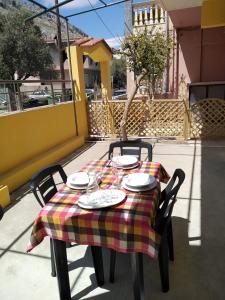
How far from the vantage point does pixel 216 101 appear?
6.37m

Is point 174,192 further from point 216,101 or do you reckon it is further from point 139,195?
point 216,101

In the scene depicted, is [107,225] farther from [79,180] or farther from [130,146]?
[130,146]

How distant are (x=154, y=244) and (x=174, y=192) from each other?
455mm

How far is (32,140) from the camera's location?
4.82 meters

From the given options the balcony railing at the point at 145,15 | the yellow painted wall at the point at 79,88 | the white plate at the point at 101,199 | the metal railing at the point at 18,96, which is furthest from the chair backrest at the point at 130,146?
the balcony railing at the point at 145,15

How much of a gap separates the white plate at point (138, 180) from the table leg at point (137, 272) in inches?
19.8

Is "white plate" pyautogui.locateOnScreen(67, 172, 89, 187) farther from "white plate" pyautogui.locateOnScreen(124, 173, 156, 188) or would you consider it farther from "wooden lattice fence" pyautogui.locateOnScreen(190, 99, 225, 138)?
"wooden lattice fence" pyautogui.locateOnScreen(190, 99, 225, 138)

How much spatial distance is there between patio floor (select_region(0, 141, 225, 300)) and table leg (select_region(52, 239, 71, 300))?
0.46 feet

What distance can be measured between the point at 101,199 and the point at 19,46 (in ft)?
56.7

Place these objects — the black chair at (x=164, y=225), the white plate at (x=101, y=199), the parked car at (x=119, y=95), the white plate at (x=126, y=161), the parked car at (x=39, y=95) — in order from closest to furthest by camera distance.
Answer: the white plate at (x=101, y=199), the black chair at (x=164, y=225), the white plate at (x=126, y=161), the parked car at (x=39, y=95), the parked car at (x=119, y=95)

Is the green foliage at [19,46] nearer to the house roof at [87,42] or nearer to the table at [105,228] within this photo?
the house roof at [87,42]

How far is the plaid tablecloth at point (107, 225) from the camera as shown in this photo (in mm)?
1594

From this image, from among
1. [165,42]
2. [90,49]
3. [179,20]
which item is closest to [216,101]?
[165,42]

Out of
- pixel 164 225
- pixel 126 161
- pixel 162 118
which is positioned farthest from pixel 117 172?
pixel 162 118
